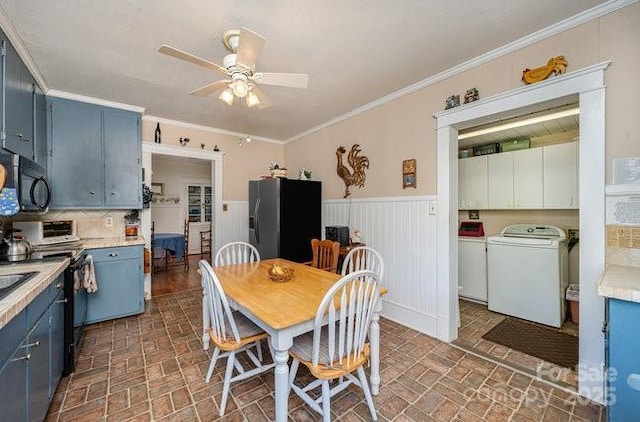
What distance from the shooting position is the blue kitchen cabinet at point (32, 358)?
3.37 ft

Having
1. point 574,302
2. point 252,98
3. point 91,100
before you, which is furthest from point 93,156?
point 574,302

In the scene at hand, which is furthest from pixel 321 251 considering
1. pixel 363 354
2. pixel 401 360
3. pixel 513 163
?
pixel 513 163

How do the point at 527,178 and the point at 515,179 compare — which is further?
the point at 515,179

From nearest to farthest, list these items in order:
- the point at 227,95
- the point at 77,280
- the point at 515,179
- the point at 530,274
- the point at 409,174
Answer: the point at 227,95 < the point at 77,280 < the point at 409,174 < the point at 530,274 < the point at 515,179

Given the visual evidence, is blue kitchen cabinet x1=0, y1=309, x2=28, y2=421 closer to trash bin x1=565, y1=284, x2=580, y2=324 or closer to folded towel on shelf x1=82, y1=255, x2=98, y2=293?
folded towel on shelf x1=82, y1=255, x2=98, y2=293

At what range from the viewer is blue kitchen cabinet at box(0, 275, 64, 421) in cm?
103

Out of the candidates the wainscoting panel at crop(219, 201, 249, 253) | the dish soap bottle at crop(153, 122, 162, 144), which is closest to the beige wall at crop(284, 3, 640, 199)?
the wainscoting panel at crop(219, 201, 249, 253)

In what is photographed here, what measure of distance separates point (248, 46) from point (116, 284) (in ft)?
9.46

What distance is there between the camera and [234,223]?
4.46 m

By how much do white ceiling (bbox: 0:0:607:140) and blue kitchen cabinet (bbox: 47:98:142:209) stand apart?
11.1 inches

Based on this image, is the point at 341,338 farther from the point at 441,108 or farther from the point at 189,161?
the point at 189,161

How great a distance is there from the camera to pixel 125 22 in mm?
1810

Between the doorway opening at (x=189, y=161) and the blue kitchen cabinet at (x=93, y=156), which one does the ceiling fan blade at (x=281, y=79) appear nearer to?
the blue kitchen cabinet at (x=93, y=156)

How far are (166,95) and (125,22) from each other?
123 centimetres
